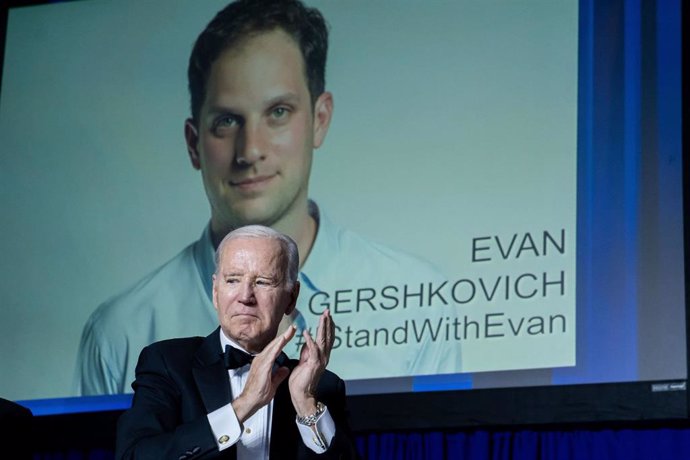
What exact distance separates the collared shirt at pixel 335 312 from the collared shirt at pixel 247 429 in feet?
6.95

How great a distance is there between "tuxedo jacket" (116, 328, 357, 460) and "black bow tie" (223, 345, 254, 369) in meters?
0.04

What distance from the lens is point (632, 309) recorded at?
508 centimetres

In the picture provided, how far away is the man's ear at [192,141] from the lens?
238 inches

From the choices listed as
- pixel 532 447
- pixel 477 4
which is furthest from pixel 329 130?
pixel 532 447

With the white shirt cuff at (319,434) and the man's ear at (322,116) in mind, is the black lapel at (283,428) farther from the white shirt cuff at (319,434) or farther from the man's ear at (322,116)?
the man's ear at (322,116)

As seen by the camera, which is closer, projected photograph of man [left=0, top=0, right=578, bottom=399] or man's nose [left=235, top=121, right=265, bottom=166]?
projected photograph of man [left=0, top=0, right=578, bottom=399]

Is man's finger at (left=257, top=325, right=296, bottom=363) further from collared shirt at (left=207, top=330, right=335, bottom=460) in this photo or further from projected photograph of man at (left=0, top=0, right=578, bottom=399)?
projected photograph of man at (left=0, top=0, right=578, bottom=399)

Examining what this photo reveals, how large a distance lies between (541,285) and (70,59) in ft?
7.83

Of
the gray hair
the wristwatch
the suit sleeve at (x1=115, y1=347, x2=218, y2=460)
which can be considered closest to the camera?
the suit sleeve at (x1=115, y1=347, x2=218, y2=460)

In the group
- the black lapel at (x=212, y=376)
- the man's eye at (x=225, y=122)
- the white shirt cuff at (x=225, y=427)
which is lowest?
the white shirt cuff at (x=225, y=427)

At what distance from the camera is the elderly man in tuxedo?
307cm

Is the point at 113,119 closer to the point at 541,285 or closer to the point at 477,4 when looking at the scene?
the point at 477,4

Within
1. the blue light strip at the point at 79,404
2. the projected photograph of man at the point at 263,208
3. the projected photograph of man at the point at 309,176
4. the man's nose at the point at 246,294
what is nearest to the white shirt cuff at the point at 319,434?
the man's nose at the point at 246,294

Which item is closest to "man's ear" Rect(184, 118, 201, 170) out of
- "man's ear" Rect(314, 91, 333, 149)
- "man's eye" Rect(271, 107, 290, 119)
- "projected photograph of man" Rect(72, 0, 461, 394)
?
"projected photograph of man" Rect(72, 0, 461, 394)
